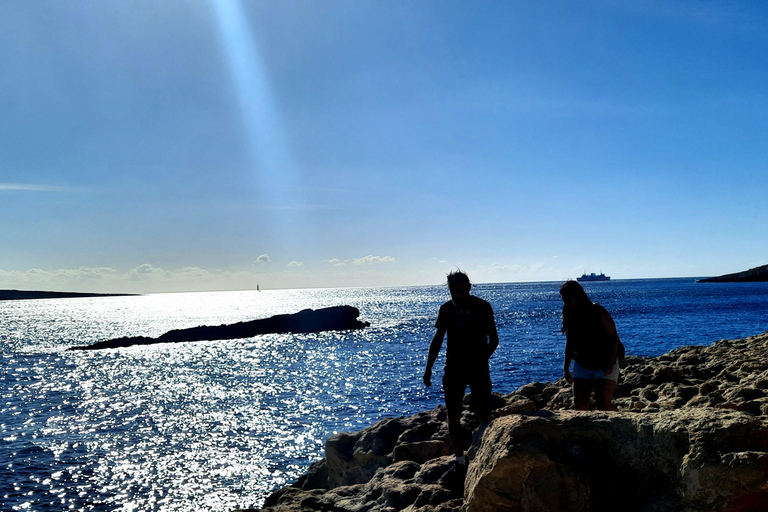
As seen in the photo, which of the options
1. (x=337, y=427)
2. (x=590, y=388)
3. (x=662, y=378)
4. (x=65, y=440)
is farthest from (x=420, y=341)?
(x=590, y=388)

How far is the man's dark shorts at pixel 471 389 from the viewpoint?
237 inches

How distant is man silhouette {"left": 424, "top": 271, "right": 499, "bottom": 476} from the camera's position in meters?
5.98

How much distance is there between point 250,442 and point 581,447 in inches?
660

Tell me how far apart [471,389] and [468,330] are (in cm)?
68

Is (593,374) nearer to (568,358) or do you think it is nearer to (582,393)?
(582,393)

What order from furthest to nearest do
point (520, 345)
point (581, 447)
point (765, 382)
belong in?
point (520, 345), point (765, 382), point (581, 447)

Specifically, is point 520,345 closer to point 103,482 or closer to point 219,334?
point 103,482

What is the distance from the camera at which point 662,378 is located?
11.8 metres

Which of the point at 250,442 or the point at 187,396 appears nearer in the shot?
the point at 250,442

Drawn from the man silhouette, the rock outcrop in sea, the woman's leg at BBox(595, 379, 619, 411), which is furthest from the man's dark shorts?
the woman's leg at BBox(595, 379, 619, 411)

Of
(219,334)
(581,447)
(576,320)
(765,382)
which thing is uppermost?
(576,320)

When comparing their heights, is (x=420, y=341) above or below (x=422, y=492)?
below

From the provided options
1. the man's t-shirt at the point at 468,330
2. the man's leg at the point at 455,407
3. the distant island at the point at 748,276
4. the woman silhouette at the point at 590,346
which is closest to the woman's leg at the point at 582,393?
the woman silhouette at the point at 590,346

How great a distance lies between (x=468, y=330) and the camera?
6000mm
